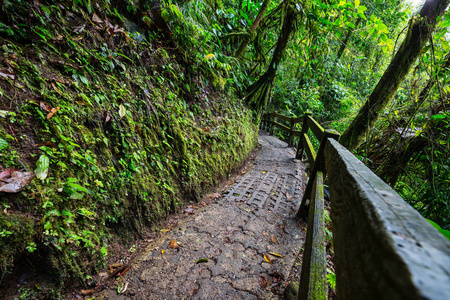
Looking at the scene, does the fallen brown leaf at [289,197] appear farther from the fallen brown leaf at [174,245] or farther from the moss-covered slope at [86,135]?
the fallen brown leaf at [174,245]

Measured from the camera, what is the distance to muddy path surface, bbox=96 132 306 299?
163 centimetres

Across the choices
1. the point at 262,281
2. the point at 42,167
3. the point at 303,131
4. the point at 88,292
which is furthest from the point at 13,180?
the point at 303,131

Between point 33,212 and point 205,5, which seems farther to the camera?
point 205,5

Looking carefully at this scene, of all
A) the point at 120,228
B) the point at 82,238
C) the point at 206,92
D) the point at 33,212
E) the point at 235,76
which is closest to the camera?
the point at 33,212

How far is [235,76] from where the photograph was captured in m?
5.29

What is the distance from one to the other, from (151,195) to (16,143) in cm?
118

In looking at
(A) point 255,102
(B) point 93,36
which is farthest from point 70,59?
(A) point 255,102

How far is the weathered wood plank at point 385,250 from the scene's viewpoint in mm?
248

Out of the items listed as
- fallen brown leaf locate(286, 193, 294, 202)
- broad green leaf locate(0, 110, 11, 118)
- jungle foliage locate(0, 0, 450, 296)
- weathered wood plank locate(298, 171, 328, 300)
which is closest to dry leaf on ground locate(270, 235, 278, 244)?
weathered wood plank locate(298, 171, 328, 300)

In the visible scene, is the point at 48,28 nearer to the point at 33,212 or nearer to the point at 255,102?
the point at 33,212

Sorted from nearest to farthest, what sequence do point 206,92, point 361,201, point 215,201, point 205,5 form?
point 361,201 → point 215,201 → point 206,92 → point 205,5

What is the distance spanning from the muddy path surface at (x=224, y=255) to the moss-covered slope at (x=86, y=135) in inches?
12.6

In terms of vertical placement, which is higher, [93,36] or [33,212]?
[93,36]

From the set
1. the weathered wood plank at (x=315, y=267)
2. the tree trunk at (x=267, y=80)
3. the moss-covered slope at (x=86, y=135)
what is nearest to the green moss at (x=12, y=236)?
the moss-covered slope at (x=86, y=135)
